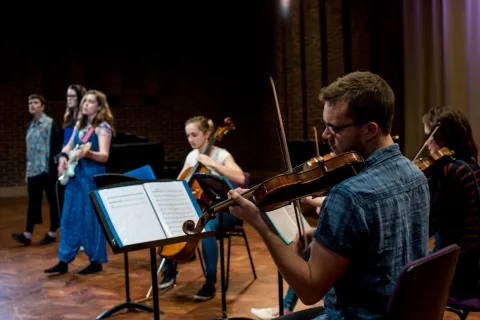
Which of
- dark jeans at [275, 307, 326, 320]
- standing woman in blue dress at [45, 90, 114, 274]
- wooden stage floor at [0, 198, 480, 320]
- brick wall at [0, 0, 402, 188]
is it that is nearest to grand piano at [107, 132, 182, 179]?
wooden stage floor at [0, 198, 480, 320]

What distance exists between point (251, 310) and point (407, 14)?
13.6 feet

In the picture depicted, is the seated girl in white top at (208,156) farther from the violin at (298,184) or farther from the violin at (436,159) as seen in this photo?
the violin at (298,184)

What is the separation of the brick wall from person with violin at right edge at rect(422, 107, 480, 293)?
5.81 m

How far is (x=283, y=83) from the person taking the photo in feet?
30.8

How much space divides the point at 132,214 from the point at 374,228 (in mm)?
1554

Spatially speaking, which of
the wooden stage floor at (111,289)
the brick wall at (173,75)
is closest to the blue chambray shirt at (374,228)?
the wooden stage floor at (111,289)

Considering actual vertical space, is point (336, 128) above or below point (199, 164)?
above

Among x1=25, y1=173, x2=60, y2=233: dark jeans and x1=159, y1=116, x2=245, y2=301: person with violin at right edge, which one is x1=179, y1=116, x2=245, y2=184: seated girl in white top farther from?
x1=25, y1=173, x2=60, y2=233: dark jeans

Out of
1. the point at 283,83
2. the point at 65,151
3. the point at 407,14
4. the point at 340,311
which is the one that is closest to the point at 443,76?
the point at 407,14

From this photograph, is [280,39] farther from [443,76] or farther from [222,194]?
[222,194]

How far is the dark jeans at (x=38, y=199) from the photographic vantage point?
6.27 meters

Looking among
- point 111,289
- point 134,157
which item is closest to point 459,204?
point 111,289

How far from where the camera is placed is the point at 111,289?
4.62 meters

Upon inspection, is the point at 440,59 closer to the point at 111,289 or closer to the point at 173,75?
the point at 111,289
